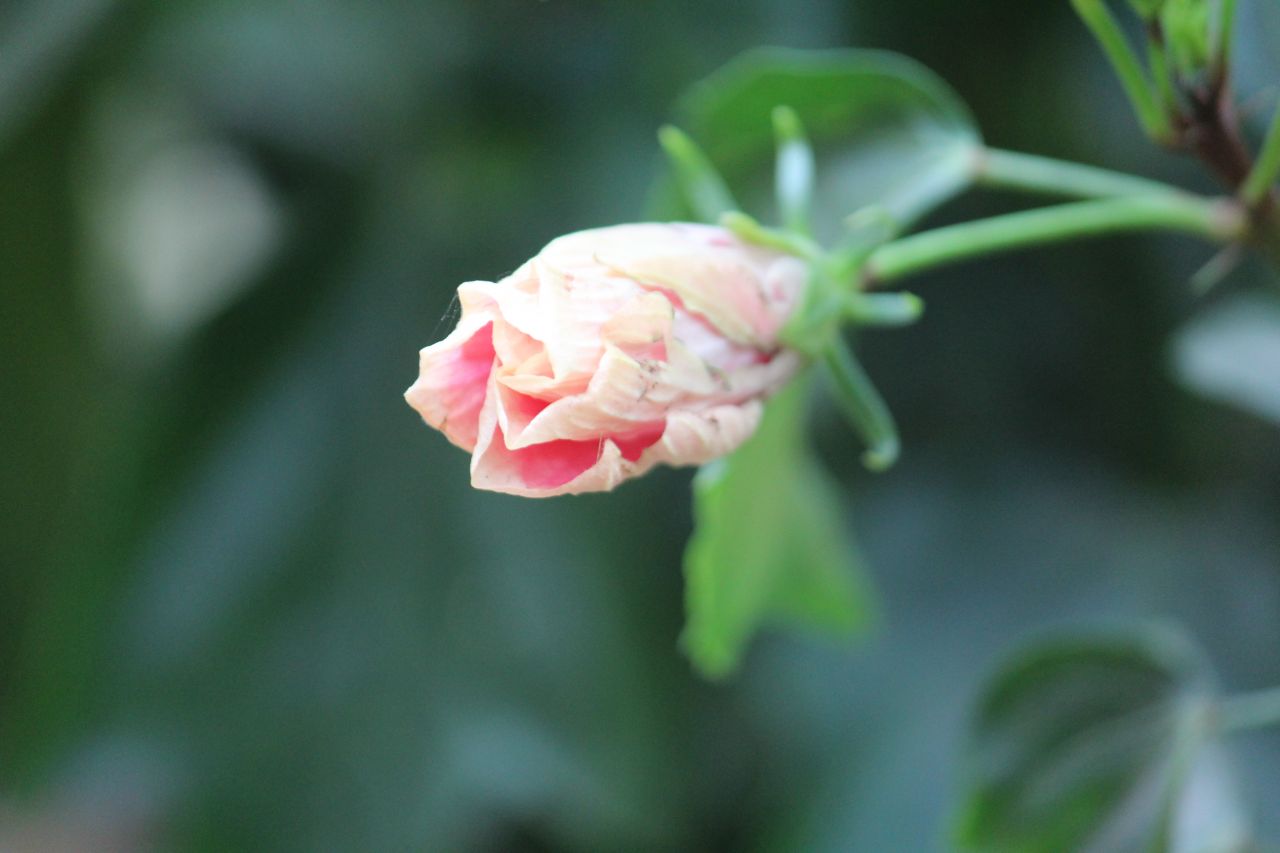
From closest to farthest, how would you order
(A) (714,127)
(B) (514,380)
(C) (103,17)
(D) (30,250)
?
(B) (514,380) → (A) (714,127) → (C) (103,17) → (D) (30,250)

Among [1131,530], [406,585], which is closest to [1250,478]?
[1131,530]

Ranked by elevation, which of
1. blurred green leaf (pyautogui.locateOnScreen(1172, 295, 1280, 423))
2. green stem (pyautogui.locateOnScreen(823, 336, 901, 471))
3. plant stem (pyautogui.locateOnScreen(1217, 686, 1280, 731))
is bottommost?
plant stem (pyautogui.locateOnScreen(1217, 686, 1280, 731))

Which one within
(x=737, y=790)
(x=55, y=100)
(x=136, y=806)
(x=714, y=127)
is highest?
(x=55, y=100)

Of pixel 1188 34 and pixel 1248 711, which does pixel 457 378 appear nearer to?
pixel 1188 34

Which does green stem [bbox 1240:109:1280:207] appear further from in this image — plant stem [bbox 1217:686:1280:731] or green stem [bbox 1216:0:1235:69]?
plant stem [bbox 1217:686:1280:731]

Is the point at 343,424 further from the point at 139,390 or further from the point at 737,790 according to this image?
the point at 737,790

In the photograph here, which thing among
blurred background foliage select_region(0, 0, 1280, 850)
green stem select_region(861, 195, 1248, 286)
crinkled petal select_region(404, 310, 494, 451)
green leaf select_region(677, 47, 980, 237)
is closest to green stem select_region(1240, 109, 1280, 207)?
green stem select_region(861, 195, 1248, 286)

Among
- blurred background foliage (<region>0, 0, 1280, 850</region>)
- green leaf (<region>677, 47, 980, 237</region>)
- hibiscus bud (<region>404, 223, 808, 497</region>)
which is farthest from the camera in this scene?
blurred background foliage (<region>0, 0, 1280, 850</region>)

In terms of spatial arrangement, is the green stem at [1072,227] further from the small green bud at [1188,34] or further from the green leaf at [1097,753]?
the green leaf at [1097,753]
